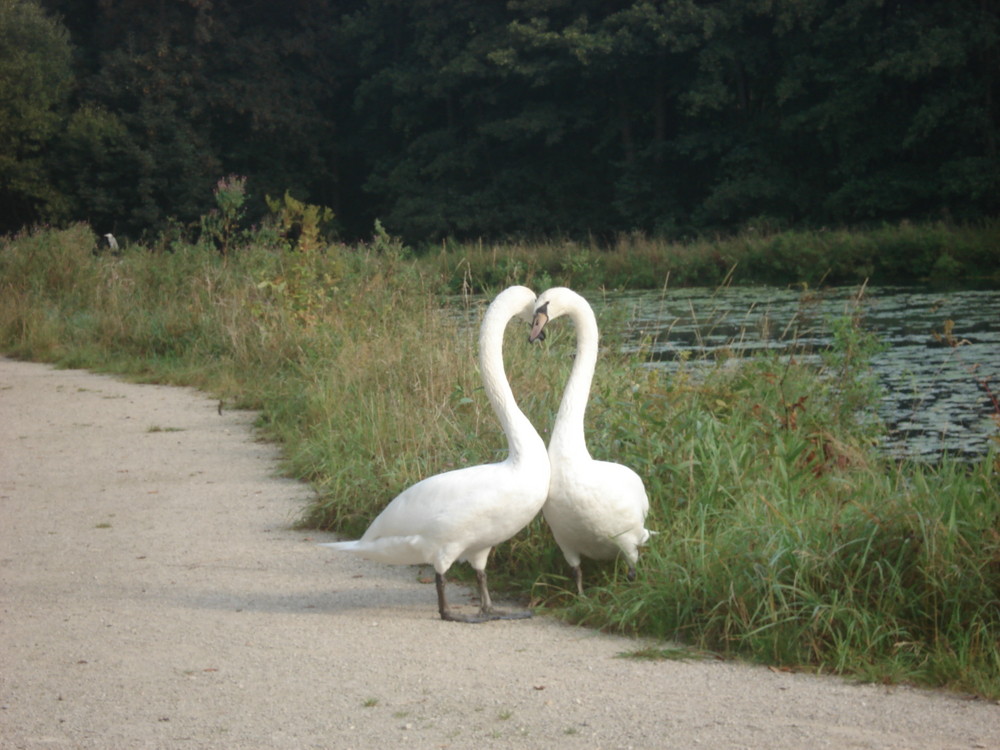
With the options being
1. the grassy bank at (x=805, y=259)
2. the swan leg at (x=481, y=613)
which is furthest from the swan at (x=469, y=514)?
the grassy bank at (x=805, y=259)

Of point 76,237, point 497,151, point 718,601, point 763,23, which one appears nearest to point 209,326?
point 76,237

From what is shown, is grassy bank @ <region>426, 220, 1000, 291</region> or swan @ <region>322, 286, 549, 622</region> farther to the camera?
grassy bank @ <region>426, 220, 1000, 291</region>

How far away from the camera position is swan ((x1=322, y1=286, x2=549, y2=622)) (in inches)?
171

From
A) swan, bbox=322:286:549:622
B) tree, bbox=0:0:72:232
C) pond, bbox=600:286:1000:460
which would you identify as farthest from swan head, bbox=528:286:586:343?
tree, bbox=0:0:72:232

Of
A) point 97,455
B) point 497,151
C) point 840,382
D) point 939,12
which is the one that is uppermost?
point 939,12

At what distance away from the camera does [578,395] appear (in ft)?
15.8

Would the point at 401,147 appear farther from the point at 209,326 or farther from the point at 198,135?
the point at 209,326

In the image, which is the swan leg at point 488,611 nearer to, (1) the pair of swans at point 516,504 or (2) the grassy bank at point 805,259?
(1) the pair of swans at point 516,504

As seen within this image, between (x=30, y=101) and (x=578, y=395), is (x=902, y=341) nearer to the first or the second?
(x=578, y=395)

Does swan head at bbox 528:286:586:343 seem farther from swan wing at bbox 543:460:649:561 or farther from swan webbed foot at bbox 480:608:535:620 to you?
swan webbed foot at bbox 480:608:535:620

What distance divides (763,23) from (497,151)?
33.7ft

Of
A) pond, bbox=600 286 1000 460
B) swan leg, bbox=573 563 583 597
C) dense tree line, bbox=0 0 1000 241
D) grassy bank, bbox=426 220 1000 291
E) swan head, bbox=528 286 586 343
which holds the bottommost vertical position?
swan leg, bbox=573 563 583 597

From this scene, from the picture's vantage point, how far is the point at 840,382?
7691mm

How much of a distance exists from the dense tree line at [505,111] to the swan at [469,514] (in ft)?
88.6
